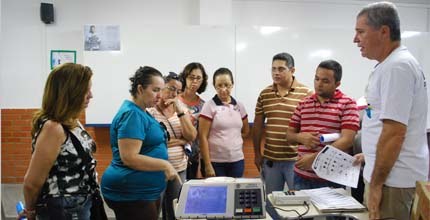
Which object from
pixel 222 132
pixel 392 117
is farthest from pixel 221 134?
pixel 392 117

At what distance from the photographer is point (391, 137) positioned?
55.9 inches

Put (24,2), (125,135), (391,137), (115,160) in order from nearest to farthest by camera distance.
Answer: (391,137) → (125,135) → (115,160) → (24,2)

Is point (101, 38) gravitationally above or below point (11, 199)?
above

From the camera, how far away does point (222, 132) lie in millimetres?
2693

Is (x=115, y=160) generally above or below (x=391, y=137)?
below

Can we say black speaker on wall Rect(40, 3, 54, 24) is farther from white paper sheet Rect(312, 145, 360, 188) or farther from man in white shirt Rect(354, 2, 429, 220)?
man in white shirt Rect(354, 2, 429, 220)

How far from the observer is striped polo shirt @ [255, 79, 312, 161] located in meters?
2.59

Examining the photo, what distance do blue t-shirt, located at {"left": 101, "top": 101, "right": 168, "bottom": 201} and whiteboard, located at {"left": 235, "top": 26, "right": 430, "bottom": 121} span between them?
91.1 inches

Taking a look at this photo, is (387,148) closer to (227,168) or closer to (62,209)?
(62,209)

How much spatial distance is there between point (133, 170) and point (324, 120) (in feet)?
3.82

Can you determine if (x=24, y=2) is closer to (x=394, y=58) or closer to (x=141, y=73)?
(x=141, y=73)

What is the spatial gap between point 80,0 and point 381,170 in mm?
3664

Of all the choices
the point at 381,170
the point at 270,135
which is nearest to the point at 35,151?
the point at 381,170

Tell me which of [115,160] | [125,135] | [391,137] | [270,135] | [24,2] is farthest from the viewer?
[24,2]
